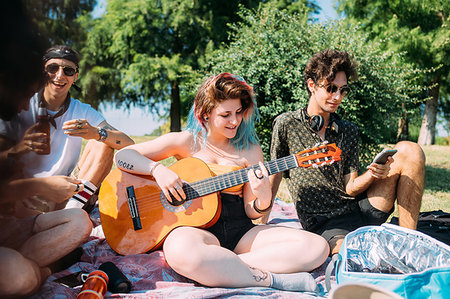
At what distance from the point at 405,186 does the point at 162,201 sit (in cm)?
184

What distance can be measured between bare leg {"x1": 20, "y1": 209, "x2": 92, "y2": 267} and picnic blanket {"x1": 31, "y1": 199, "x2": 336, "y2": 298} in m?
0.18

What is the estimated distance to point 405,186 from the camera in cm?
266

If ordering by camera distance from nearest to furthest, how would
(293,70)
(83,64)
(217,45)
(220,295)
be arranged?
1. (83,64)
2. (220,295)
3. (293,70)
4. (217,45)

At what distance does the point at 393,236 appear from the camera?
7.06ft

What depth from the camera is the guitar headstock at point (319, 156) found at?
237cm

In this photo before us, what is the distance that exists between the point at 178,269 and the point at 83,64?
1.60m

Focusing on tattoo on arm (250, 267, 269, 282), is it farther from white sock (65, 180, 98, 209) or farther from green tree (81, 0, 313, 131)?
green tree (81, 0, 313, 131)

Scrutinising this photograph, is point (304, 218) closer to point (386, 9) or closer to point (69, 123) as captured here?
point (69, 123)

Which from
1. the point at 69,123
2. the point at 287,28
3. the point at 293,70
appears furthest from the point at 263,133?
the point at 69,123

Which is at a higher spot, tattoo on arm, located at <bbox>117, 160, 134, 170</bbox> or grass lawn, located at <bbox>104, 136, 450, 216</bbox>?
tattoo on arm, located at <bbox>117, 160, 134, 170</bbox>

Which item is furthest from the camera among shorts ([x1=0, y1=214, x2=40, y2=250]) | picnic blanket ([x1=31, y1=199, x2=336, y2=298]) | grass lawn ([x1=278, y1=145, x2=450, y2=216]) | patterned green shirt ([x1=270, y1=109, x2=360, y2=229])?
grass lawn ([x1=278, y1=145, x2=450, y2=216])

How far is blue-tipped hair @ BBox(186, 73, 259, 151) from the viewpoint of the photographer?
255 centimetres

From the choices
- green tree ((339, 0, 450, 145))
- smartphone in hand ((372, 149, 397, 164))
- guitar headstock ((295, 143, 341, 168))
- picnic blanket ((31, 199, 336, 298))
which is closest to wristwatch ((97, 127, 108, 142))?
picnic blanket ((31, 199, 336, 298))

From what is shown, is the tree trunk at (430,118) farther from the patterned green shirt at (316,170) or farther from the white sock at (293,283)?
the white sock at (293,283)
